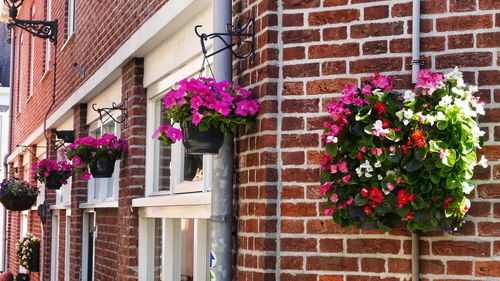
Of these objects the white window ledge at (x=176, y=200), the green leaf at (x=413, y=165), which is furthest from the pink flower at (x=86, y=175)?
the green leaf at (x=413, y=165)

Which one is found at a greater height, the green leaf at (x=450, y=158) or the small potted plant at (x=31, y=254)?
the green leaf at (x=450, y=158)

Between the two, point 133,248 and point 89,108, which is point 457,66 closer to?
point 133,248

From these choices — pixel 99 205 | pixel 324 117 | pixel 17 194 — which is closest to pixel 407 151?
pixel 324 117

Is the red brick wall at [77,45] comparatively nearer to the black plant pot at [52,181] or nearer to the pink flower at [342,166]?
the black plant pot at [52,181]

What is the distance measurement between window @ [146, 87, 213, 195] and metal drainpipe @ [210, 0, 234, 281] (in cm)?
81

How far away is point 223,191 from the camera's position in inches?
179

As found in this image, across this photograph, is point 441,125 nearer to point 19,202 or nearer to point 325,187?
point 325,187

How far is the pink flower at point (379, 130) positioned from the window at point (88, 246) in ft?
23.6

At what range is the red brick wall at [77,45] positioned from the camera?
25.3 ft

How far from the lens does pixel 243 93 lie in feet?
14.1

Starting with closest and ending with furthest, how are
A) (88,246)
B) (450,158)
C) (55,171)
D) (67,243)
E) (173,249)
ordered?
(450,158) → (173,249) → (88,246) → (55,171) → (67,243)

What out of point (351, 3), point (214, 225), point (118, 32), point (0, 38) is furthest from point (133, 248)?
point (0, 38)

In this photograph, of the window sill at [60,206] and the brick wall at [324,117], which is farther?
the window sill at [60,206]

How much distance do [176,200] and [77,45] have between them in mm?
5119
